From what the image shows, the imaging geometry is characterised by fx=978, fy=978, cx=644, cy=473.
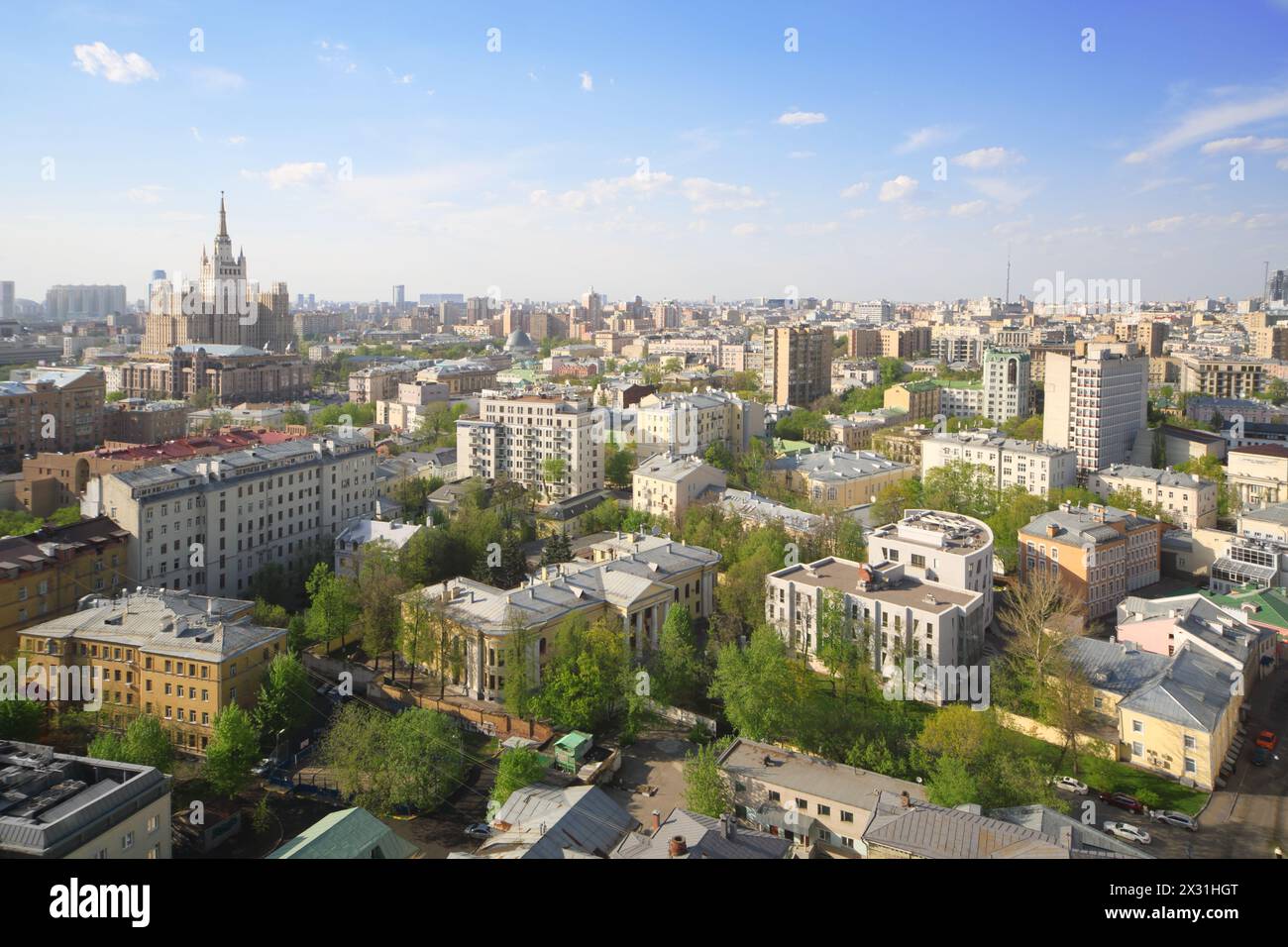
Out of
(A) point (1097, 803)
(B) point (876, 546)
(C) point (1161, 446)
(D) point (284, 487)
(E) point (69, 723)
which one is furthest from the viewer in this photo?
(C) point (1161, 446)

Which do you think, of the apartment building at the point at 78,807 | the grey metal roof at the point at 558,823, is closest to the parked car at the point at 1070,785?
the grey metal roof at the point at 558,823

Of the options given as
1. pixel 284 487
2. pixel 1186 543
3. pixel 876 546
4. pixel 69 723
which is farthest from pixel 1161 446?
pixel 69 723

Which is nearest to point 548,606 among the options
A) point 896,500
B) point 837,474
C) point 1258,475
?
point 896,500

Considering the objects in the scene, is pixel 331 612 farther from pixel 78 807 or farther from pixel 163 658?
pixel 78 807

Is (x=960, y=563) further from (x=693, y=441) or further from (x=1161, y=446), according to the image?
(x=1161, y=446)

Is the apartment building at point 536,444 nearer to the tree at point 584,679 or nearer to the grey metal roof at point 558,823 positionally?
the tree at point 584,679

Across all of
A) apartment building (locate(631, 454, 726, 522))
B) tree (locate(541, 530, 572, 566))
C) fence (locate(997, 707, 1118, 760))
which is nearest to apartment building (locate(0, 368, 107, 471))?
apartment building (locate(631, 454, 726, 522))
